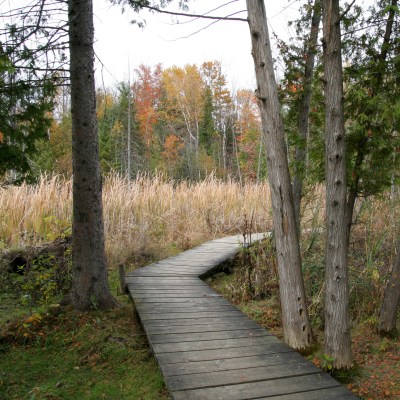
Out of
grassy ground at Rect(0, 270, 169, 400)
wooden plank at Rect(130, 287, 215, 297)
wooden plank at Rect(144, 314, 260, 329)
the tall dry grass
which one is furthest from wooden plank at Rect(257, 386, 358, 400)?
the tall dry grass

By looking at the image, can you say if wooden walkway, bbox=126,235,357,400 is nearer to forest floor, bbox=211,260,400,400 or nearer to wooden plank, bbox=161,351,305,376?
wooden plank, bbox=161,351,305,376

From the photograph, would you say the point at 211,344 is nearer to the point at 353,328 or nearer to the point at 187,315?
the point at 187,315

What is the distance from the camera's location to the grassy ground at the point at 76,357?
3.23 metres

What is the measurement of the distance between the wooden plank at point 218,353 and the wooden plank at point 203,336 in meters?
0.26

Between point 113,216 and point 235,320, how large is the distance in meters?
4.48

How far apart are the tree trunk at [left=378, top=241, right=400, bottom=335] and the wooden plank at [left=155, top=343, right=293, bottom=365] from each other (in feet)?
3.66

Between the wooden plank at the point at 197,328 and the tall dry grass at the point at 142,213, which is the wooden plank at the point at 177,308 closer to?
the wooden plank at the point at 197,328

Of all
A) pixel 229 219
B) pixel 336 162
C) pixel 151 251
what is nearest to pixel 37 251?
pixel 151 251

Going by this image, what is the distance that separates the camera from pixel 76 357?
3809 millimetres

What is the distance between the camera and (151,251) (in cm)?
754

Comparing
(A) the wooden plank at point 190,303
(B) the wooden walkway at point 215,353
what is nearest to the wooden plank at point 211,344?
(B) the wooden walkway at point 215,353

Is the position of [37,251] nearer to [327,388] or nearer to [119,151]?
Answer: [327,388]

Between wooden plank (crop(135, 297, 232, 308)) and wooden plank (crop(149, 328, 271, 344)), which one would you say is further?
wooden plank (crop(135, 297, 232, 308))

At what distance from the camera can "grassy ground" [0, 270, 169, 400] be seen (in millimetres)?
3230
